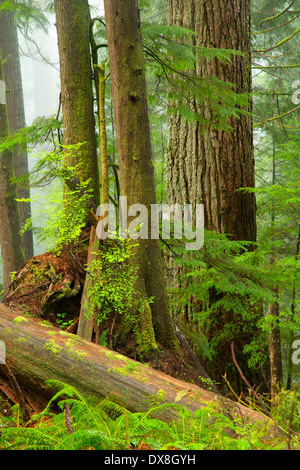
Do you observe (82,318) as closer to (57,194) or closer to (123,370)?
(123,370)

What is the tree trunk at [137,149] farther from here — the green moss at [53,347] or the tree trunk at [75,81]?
the green moss at [53,347]

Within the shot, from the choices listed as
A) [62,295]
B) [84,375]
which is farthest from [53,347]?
[62,295]

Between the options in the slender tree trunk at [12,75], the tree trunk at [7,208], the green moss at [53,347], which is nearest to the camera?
the green moss at [53,347]

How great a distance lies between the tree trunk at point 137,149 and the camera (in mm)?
2793

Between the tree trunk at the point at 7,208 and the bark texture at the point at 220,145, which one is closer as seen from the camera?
the bark texture at the point at 220,145

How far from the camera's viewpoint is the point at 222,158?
421cm

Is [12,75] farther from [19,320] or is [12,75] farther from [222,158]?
[19,320]

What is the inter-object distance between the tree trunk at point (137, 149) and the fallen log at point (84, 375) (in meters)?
0.53

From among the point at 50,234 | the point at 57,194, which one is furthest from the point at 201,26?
the point at 50,234

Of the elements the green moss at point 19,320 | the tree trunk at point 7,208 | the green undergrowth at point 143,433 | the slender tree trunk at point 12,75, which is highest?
the slender tree trunk at point 12,75

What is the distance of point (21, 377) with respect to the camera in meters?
2.16

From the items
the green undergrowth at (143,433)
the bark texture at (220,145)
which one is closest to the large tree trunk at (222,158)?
the bark texture at (220,145)

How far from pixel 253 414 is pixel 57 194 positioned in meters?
2.37

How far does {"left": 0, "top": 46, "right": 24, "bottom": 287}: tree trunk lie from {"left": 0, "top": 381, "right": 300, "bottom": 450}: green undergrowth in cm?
480
